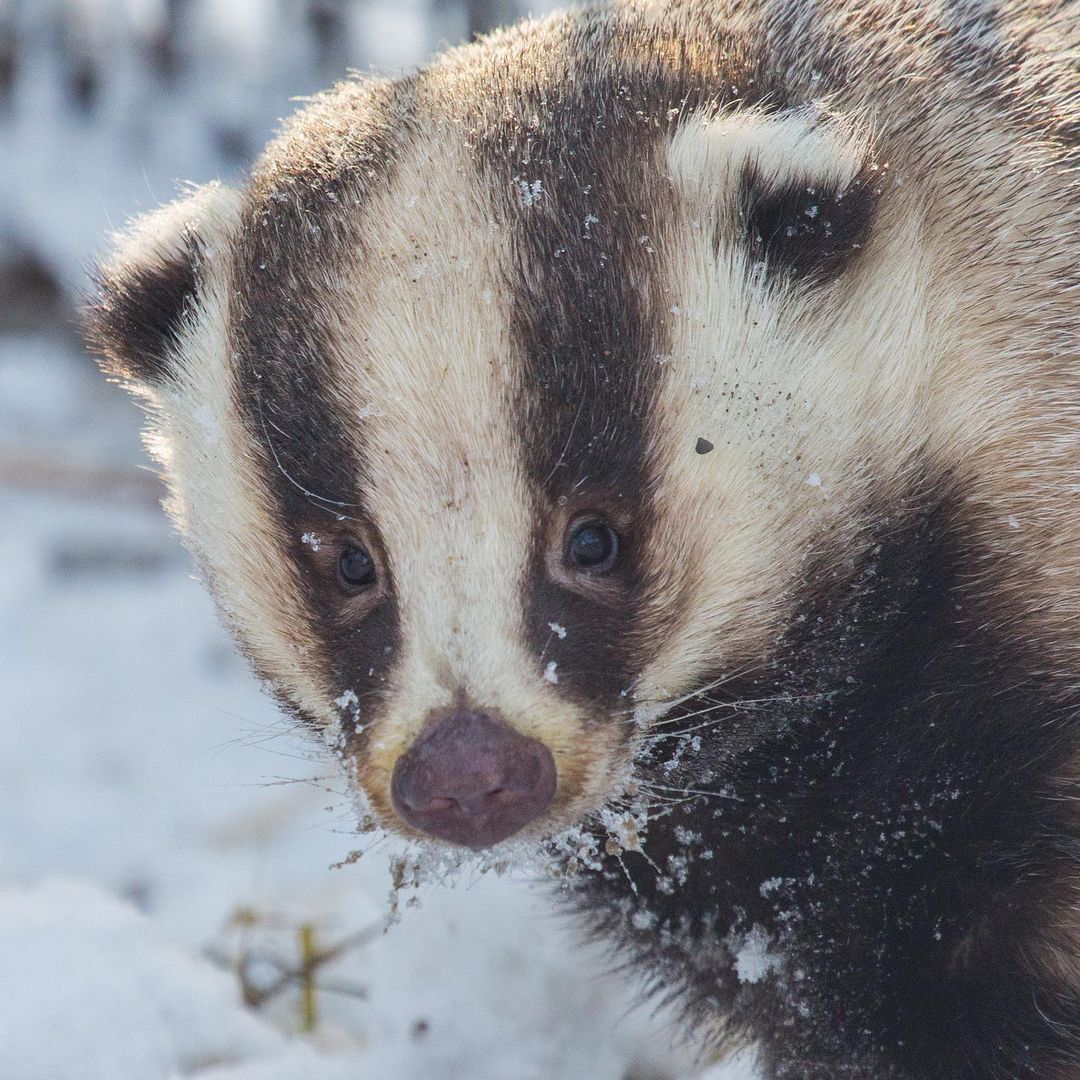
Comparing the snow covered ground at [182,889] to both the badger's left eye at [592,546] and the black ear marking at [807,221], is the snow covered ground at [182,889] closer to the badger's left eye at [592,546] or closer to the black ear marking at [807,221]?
the badger's left eye at [592,546]

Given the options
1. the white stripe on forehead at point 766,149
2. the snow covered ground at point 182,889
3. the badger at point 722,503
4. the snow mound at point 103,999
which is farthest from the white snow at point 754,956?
the white stripe on forehead at point 766,149

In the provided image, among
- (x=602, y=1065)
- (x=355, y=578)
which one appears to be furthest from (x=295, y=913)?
(x=355, y=578)

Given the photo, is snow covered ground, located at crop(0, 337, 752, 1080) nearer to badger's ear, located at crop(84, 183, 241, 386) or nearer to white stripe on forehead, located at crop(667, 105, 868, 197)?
badger's ear, located at crop(84, 183, 241, 386)

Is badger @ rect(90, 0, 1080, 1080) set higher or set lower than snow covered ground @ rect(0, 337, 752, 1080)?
higher

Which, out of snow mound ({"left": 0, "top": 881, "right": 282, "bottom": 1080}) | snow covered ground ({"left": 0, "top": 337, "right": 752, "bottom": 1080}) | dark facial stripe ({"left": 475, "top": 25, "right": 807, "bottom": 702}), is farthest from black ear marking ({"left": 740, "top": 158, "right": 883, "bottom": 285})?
snow mound ({"left": 0, "top": 881, "right": 282, "bottom": 1080})

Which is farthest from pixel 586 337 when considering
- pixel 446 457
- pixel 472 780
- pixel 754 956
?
pixel 754 956

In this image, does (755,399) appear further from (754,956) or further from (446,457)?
(754,956)
